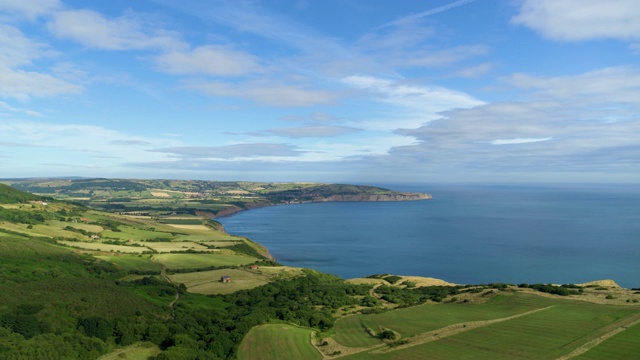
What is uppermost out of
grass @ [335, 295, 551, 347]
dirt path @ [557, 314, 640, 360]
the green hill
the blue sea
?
the green hill

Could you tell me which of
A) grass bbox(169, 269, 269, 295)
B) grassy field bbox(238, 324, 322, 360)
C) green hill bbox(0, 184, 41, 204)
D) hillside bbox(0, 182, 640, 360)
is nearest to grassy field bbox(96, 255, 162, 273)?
hillside bbox(0, 182, 640, 360)

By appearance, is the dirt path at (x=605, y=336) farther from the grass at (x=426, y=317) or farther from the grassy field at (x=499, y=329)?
the grass at (x=426, y=317)

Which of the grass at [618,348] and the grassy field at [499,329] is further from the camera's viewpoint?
the grassy field at [499,329]

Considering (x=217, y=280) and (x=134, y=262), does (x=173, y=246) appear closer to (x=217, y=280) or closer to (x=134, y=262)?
(x=134, y=262)

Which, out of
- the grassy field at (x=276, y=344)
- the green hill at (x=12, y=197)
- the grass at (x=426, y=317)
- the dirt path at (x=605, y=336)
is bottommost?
the grassy field at (x=276, y=344)

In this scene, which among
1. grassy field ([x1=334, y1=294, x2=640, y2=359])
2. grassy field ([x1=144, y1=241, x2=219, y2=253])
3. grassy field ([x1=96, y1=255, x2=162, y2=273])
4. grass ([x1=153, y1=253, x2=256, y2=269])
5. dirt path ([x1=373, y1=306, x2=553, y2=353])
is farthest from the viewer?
grassy field ([x1=144, y1=241, x2=219, y2=253])

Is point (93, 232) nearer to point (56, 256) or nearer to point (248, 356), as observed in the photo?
point (56, 256)

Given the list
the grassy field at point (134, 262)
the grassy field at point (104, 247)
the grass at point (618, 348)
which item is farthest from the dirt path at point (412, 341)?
the grassy field at point (104, 247)

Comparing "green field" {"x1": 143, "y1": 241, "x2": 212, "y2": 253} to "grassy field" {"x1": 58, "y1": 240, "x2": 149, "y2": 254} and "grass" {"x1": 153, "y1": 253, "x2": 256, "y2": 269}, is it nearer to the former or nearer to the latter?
"grassy field" {"x1": 58, "y1": 240, "x2": 149, "y2": 254}
